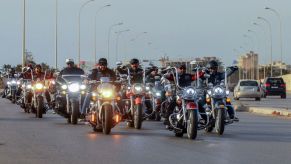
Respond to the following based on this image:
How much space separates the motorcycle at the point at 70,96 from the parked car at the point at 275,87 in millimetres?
42646

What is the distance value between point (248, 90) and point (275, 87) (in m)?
8.92

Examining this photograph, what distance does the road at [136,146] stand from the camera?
13.0 metres

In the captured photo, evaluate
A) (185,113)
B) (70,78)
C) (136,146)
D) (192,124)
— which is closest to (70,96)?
(70,78)

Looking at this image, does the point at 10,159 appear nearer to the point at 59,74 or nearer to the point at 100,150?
the point at 100,150

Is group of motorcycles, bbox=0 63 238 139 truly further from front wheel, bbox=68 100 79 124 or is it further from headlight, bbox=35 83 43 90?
headlight, bbox=35 83 43 90

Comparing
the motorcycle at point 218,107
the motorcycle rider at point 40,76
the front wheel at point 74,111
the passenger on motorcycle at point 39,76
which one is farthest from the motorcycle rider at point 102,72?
the passenger on motorcycle at point 39,76

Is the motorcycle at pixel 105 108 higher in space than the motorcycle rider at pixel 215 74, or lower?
lower

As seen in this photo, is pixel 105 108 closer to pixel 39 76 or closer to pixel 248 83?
pixel 39 76

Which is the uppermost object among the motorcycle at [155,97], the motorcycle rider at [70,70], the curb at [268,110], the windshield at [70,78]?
the motorcycle rider at [70,70]

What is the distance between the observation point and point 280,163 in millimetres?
12578

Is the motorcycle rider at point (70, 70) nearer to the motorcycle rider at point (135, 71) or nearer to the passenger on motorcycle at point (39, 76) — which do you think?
the motorcycle rider at point (135, 71)

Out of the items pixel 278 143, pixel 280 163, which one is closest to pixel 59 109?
pixel 278 143

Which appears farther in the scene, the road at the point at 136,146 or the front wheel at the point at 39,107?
the front wheel at the point at 39,107

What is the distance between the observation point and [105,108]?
1789cm
